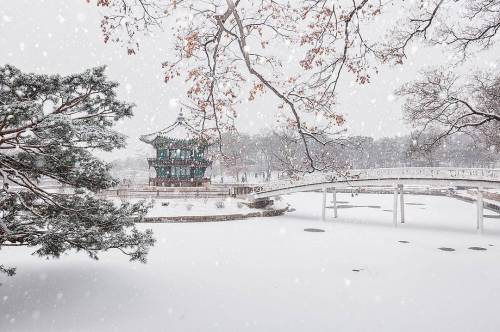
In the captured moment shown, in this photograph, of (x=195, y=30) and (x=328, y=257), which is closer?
(x=195, y=30)

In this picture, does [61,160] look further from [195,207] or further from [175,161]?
[175,161]

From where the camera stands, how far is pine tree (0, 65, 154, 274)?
362 inches

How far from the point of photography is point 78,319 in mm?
9844

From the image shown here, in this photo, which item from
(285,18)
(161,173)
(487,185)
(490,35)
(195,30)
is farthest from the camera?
(161,173)

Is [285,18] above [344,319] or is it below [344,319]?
above

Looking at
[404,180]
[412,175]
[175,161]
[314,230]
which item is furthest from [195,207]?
[412,175]

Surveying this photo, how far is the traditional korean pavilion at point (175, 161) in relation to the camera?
38.2 metres

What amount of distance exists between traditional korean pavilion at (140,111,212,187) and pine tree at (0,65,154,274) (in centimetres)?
2673

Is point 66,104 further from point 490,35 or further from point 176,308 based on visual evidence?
point 490,35

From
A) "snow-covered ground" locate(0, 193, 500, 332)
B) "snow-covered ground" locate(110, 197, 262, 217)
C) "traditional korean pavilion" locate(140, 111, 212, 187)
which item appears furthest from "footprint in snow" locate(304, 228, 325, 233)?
"traditional korean pavilion" locate(140, 111, 212, 187)

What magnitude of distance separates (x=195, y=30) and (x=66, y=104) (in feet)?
20.5

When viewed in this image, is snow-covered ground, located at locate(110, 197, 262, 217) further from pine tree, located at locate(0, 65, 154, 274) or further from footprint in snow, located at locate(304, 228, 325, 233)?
pine tree, located at locate(0, 65, 154, 274)

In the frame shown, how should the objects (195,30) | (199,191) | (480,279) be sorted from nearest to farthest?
1. (195,30)
2. (480,279)
3. (199,191)

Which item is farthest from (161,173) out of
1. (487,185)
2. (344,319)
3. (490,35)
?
(490,35)
